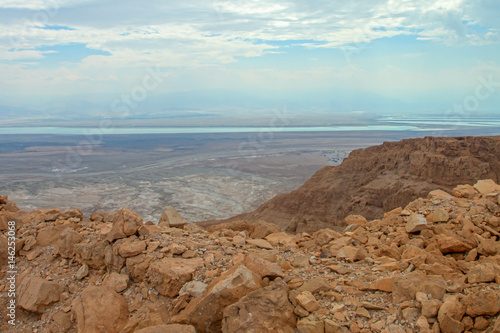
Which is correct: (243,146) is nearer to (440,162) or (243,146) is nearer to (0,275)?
(440,162)

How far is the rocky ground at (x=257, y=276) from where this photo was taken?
3596 millimetres

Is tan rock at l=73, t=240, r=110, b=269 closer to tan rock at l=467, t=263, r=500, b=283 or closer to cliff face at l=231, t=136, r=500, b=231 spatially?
tan rock at l=467, t=263, r=500, b=283

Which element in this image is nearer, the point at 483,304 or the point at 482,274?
the point at 483,304

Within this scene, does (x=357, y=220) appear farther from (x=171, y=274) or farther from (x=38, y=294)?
(x=38, y=294)

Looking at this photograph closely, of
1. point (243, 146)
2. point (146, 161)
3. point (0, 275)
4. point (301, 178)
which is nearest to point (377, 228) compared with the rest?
point (0, 275)

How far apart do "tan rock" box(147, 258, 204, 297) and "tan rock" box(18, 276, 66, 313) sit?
121 cm

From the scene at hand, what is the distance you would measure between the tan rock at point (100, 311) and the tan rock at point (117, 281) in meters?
0.20

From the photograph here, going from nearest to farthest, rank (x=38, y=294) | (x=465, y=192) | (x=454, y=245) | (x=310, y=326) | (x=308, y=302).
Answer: (x=310, y=326) → (x=308, y=302) → (x=38, y=294) → (x=454, y=245) → (x=465, y=192)

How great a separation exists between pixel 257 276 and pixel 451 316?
1.90 m

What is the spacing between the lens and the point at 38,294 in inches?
181

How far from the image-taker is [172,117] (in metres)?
133

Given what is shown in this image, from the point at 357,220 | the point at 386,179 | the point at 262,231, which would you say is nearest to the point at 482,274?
the point at 262,231

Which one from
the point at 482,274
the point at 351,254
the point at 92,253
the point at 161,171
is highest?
the point at 482,274

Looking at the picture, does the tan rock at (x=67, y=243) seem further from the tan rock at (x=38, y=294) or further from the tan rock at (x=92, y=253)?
the tan rock at (x=38, y=294)
